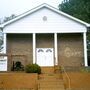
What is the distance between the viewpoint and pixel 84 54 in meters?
37.8

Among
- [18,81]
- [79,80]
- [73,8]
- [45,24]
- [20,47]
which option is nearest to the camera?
[18,81]

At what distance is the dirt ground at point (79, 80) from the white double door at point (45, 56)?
10.4 metres

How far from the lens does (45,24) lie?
37.6 metres

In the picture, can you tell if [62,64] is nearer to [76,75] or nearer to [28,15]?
[28,15]

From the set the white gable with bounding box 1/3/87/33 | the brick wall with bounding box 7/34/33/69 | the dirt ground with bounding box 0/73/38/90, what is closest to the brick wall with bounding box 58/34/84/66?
the white gable with bounding box 1/3/87/33

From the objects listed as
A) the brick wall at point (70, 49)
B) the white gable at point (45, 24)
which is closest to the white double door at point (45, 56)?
the brick wall at point (70, 49)

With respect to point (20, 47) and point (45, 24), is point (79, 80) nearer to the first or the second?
point (45, 24)

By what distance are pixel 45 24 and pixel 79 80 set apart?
432 inches

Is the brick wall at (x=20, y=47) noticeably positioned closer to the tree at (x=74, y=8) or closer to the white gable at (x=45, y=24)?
the white gable at (x=45, y=24)

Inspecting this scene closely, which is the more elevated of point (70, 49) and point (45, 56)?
point (70, 49)

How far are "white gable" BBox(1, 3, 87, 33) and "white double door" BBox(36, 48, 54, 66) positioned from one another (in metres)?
2.98

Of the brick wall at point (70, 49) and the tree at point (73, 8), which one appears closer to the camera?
the brick wall at point (70, 49)

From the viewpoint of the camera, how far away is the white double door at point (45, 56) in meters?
38.9

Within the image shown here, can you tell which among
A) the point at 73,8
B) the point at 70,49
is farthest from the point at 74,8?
the point at 70,49
